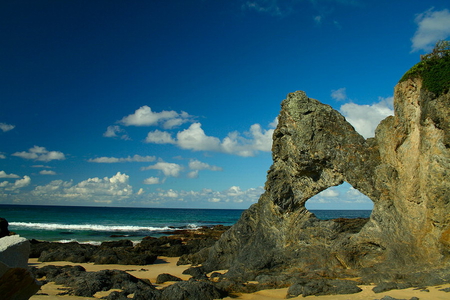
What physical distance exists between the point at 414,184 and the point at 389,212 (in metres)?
1.39

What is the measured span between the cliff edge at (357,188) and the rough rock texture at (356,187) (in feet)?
0.10

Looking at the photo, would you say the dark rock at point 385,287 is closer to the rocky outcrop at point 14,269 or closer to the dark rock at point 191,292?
the dark rock at point 191,292

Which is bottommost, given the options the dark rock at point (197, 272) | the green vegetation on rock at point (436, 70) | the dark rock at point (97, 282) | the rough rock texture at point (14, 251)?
the dark rock at point (197, 272)

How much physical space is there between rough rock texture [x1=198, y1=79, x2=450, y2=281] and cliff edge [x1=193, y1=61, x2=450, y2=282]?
0.03 m

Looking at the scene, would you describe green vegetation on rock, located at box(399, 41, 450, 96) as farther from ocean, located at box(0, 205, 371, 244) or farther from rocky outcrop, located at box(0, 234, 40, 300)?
ocean, located at box(0, 205, 371, 244)

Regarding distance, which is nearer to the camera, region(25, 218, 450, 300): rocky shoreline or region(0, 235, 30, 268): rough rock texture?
region(0, 235, 30, 268): rough rock texture

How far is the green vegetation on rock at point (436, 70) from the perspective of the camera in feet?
33.0

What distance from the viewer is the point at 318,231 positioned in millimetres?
12344

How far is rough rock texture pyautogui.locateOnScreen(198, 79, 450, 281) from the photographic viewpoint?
9.85 m

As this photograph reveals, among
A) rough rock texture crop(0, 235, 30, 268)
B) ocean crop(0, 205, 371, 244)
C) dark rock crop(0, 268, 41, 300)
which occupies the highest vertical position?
Result: rough rock texture crop(0, 235, 30, 268)

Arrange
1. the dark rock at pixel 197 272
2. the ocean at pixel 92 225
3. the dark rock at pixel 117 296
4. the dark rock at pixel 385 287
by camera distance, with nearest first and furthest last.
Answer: the dark rock at pixel 385 287 → the dark rock at pixel 117 296 → the dark rock at pixel 197 272 → the ocean at pixel 92 225

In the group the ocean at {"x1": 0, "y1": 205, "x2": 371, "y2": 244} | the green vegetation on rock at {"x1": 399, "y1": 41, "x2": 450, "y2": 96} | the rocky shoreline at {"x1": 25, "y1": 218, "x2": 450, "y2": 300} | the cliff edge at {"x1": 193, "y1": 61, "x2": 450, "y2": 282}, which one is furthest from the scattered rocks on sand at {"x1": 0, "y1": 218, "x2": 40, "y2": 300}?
the ocean at {"x1": 0, "y1": 205, "x2": 371, "y2": 244}

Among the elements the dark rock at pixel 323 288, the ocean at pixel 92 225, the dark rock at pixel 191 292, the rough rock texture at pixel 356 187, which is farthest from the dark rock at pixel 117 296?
the ocean at pixel 92 225

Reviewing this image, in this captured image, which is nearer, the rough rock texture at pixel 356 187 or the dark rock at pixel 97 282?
the rough rock texture at pixel 356 187
